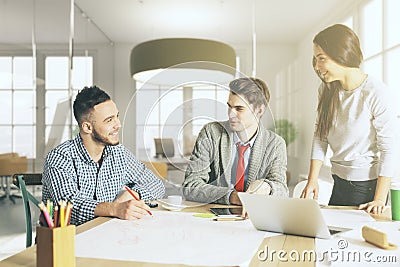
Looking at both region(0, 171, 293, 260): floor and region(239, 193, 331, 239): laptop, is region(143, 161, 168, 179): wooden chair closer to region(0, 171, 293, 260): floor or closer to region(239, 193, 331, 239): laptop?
region(239, 193, 331, 239): laptop

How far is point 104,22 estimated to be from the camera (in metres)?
3.72

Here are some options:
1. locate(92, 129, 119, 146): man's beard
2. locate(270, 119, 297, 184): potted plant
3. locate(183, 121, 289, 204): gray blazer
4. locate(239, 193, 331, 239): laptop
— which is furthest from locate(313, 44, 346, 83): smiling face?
locate(239, 193, 331, 239): laptop

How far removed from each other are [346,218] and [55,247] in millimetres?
1036

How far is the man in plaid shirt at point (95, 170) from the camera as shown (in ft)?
5.77

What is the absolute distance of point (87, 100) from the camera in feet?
6.98

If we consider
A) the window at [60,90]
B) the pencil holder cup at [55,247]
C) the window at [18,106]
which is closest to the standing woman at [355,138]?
the pencil holder cup at [55,247]

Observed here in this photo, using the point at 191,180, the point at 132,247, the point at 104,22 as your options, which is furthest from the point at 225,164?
the point at 104,22

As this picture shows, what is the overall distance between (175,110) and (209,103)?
237 millimetres

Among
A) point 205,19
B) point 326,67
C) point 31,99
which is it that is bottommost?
point 31,99

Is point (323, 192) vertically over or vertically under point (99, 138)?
under

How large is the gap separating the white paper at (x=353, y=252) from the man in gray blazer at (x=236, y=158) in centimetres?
58

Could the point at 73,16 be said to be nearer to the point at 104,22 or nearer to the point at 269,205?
the point at 104,22

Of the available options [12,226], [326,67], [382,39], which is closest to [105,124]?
[326,67]

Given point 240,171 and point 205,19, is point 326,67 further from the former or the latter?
point 240,171
